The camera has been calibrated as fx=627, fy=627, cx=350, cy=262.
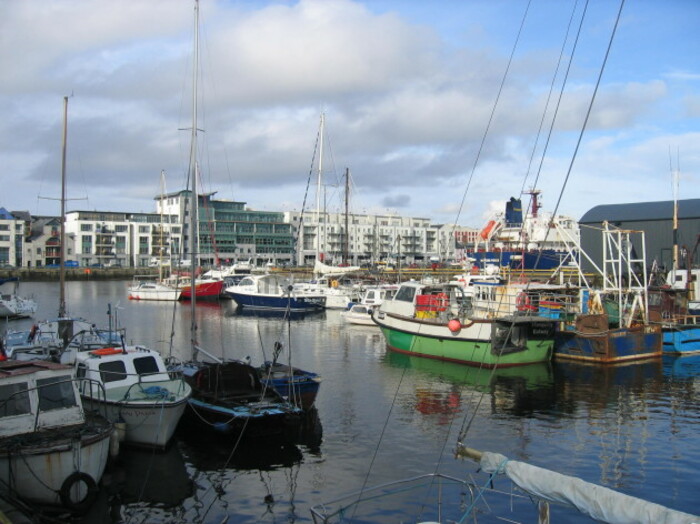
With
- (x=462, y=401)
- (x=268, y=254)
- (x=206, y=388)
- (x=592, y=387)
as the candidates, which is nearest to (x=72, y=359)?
(x=206, y=388)

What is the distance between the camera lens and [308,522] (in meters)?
14.2

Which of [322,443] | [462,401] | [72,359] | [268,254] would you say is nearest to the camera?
[322,443]

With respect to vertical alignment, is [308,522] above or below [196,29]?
below

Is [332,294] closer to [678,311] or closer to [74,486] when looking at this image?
[678,311]

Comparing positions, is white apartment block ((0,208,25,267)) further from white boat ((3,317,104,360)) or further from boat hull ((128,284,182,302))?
white boat ((3,317,104,360))

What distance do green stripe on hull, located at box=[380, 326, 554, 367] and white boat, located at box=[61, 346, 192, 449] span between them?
17.0 m

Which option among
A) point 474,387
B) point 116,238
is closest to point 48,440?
point 474,387

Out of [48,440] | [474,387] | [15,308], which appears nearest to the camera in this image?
[48,440]

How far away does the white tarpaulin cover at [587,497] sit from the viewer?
7.19 m

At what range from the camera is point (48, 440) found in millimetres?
14695

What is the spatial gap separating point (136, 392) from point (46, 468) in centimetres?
520

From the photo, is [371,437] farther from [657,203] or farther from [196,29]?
[657,203]

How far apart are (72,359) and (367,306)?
34668mm

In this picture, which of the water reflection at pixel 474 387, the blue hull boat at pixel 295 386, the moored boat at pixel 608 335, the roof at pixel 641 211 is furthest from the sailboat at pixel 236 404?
the roof at pixel 641 211
